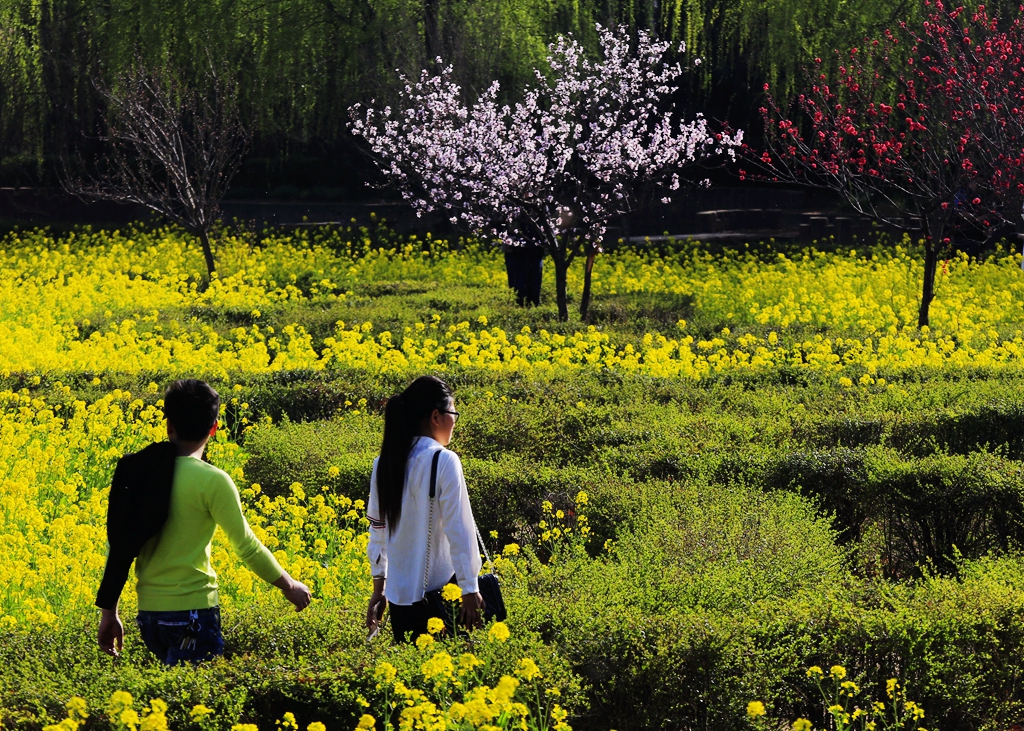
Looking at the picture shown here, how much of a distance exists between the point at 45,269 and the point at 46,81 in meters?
8.27

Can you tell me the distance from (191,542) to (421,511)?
0.77m

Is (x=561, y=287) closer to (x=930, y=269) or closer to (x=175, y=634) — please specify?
(x=930, y=269)

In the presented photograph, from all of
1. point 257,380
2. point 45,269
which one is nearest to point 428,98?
point 45,269

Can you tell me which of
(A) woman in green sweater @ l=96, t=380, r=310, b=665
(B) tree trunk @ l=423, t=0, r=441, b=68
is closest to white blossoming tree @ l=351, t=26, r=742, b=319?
(B) tree trunk @ l=423, t=0, r=441, b=68

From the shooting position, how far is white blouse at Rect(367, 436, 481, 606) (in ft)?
13.3

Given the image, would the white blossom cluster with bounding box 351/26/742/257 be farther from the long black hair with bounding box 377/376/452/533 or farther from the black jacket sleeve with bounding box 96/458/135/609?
the black jacket sleeve with bounding box 96/458/135/609

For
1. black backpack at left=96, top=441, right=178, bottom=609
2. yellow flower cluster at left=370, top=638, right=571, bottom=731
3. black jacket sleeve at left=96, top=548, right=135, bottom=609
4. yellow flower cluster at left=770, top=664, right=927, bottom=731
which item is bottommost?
yellow flower cluster at left=770, top=664, right=927, bottom=731

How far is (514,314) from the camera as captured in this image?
46.2 ft

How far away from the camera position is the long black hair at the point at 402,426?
4.18 meters

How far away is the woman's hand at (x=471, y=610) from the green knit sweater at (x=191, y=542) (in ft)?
2.09

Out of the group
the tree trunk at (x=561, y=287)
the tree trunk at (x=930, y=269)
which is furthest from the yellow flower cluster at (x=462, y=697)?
the tree trunk at (x=930, y=269)

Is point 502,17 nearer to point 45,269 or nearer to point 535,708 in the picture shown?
point 45,269

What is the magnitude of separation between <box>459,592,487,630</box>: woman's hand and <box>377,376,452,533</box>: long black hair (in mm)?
379

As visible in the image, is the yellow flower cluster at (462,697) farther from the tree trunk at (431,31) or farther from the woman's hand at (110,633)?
the tree trunk at (431,31)
